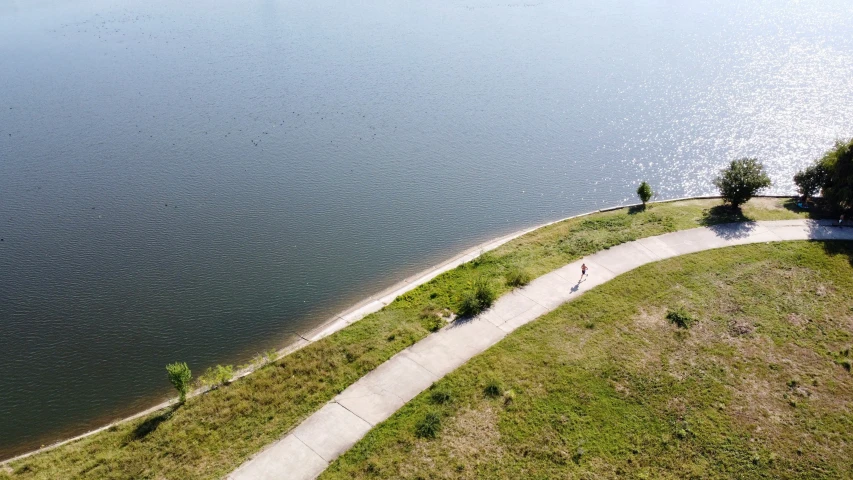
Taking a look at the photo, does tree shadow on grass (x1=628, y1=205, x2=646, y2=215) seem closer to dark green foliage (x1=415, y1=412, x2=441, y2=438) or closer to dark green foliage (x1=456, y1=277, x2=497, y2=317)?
dark green foliage (x1=456, y1=277, x2=497, y2=317)

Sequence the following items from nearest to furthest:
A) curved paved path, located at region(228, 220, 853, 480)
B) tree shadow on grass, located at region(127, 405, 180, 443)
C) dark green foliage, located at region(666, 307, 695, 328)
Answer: curved paved path, located at region(228, 220, 853, 480)
tree shadow on grass, located at region(127, 405, 180, 443)
dark green foliage, located at region(666, 307, 695, 328)

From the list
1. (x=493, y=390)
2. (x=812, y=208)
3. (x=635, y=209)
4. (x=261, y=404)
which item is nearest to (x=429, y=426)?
(x=493, y=390)

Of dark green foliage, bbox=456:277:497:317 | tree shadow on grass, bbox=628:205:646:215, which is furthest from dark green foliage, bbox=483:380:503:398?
tree shadow on grass, bbox=628:205:646:215

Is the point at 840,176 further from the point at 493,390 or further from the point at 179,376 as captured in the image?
the point at 179,376

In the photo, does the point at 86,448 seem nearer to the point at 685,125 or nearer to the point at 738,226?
the point at 738,226

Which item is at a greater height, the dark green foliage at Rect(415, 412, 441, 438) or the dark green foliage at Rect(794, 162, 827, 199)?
the dark green foliage at Rect(794, 162, 827, 199)
